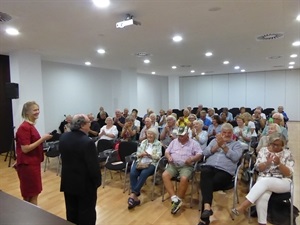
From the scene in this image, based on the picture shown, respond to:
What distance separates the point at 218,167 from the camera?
315cm

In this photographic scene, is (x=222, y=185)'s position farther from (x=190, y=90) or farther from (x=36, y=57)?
(x=190, y=90)

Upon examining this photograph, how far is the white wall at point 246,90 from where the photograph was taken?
12250 mm

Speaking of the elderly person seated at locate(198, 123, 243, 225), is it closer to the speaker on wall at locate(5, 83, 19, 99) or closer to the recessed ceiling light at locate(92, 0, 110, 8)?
the recessed ceiling light at locate(92, 0, 110, 8)

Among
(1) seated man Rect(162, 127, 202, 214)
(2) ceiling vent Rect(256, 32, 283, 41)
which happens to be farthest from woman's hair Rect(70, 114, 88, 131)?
(2) ceiling vent Rect(256, 32, 283, 41)

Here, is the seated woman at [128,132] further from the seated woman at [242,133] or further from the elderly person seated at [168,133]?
the seated woman at [242,133]

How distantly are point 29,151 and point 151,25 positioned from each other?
2644 mm

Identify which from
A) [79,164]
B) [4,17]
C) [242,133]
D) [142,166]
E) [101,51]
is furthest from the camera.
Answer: [101,51]

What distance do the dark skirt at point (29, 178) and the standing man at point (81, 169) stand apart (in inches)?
20.6

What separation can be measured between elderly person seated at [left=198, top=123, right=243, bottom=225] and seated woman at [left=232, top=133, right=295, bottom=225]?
0.34 metres

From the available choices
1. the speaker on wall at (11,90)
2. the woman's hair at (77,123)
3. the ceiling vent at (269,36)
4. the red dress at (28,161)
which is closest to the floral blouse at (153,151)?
the red dress at (28,161)

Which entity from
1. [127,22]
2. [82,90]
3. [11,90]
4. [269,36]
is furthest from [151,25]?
[82,90]

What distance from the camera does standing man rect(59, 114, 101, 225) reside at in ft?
6.86

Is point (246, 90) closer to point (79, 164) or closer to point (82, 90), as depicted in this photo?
point (82, 90)

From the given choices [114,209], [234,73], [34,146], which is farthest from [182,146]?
[234,73]
